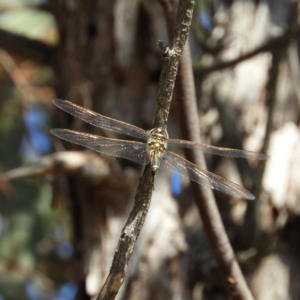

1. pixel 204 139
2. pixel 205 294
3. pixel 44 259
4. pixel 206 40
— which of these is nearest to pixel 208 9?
pixel 206 40

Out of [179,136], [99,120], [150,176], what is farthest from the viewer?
[179,136]

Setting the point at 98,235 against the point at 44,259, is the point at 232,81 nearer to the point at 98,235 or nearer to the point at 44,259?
the point at 98,235

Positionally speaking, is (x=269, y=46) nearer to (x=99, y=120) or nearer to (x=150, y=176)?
(x=99, y=120)

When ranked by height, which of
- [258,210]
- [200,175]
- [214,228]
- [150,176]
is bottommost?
[150,176]

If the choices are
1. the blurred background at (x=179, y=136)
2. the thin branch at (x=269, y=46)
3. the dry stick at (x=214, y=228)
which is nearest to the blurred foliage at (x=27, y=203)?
the blurred background at (x=179, y=136)

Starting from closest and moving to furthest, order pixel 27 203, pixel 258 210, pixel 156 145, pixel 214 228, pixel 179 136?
1. pixel 214 228
2. pixel 156 145
3. pixel 258 210
4. pixel 179 136
5. pixel 27 203

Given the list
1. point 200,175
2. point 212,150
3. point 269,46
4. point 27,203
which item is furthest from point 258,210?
point 27,203

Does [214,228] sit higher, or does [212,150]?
[212,150]

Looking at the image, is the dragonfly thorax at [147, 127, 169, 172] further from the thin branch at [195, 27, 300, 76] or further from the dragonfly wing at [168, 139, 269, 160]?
the thin branch at [195, 27, 300, 76]
